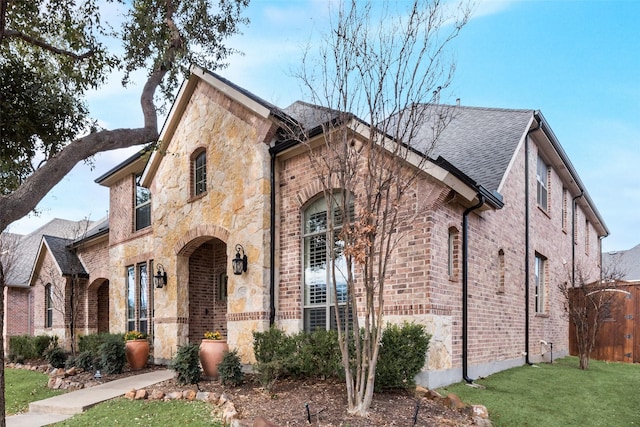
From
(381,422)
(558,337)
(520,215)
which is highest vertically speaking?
(520,215)

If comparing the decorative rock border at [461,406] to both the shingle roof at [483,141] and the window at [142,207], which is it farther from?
the window at [142,207]

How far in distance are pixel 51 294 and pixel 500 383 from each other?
1832 centimetres

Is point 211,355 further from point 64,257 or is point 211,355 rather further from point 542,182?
point 64,257

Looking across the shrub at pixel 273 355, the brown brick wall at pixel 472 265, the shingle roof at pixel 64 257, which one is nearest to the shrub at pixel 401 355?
the brown brick wall at pixel 472 265

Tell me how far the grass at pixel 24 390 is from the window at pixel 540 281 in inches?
460

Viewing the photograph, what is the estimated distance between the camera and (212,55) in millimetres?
12336

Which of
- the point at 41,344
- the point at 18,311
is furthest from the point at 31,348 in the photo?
the point at 18,311

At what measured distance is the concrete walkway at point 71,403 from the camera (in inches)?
318

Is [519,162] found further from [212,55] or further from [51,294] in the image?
[51,294]

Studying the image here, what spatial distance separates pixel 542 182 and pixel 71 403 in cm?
1272

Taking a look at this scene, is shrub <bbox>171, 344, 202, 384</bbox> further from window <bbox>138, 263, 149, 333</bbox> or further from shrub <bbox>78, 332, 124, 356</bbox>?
window <bbox>138, 263, 149, 333</bbox>

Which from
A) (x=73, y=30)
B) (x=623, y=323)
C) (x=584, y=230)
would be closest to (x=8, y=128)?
(x=73, y=30)

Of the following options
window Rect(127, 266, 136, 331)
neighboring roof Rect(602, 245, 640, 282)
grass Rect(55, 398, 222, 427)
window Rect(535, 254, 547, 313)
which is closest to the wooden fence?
window Rect(535, 254, 547, 313)

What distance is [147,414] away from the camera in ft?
24.3
